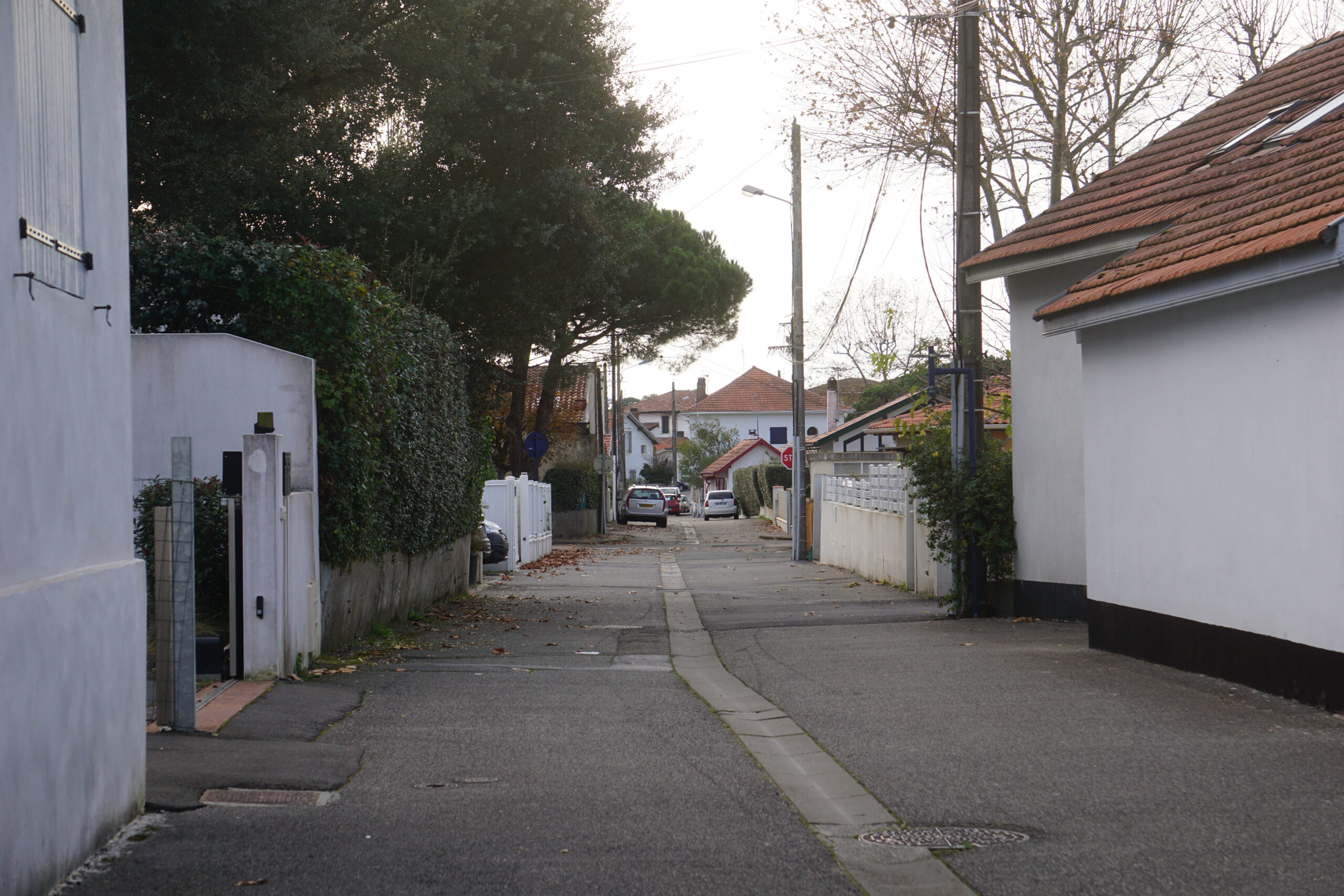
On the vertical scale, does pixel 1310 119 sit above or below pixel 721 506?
above

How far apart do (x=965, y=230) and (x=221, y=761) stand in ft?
32.9

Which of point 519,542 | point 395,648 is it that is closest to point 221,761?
point 395,648

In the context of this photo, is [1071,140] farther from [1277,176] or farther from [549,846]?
[549,846]

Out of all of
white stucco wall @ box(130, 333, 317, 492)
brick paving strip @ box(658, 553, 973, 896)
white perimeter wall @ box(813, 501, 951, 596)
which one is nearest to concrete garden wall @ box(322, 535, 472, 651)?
white stucco wall @ box(130, 333, 317, 492)

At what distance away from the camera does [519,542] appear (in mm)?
23281

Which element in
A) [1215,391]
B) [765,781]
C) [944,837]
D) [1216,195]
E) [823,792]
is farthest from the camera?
[1216,195]

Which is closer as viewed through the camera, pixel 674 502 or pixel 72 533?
pixel 72 533

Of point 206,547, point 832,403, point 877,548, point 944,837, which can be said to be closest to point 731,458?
point 832,403

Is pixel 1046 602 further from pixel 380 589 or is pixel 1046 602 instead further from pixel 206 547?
pixel 206 547

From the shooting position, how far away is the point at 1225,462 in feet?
26.6

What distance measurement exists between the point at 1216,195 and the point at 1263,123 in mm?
1924

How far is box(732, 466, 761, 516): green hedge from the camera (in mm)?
61594

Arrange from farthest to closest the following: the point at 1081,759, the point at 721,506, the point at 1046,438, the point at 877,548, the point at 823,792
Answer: the point at 721,506, the point at 877,548, the point at 1046,438, the point at 1081,759, the point at 823,792

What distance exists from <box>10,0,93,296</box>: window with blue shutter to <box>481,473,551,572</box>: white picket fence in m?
16.7
